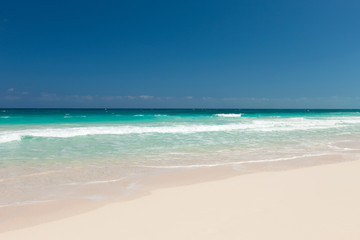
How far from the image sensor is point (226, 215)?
382 centimetres

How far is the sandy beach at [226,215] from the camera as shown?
3305 mm

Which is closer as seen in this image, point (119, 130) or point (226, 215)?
point (226, 215)

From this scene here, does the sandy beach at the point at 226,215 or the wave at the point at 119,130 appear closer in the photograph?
the sandy beach at the point at 226,215

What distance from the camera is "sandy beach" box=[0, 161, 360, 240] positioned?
3.30 meters

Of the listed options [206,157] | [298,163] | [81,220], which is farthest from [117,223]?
[298,163]

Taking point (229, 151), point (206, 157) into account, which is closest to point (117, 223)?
point (206, 157)

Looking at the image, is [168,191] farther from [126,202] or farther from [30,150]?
[30,150]

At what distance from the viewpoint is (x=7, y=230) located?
3.49 metres

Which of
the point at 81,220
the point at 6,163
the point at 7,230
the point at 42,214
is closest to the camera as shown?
the point at 7,230

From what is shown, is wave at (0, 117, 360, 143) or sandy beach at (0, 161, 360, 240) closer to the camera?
sandy beach at (0, 161, 360, 240)

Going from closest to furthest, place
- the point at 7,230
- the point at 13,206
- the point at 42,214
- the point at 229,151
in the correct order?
the point at 7,230 < the point at 42,214 < the point at 13,206 < the point at 229,151

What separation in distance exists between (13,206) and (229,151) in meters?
7.29

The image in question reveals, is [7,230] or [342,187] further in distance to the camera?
[342,187]

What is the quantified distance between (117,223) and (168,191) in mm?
1596
